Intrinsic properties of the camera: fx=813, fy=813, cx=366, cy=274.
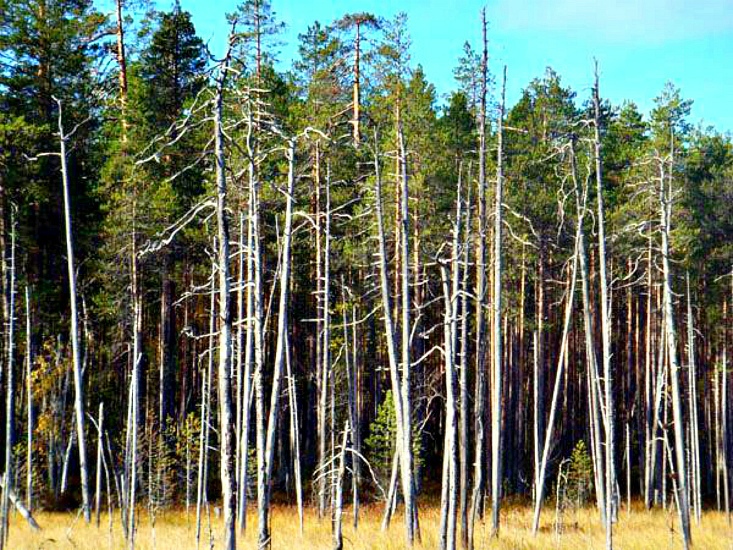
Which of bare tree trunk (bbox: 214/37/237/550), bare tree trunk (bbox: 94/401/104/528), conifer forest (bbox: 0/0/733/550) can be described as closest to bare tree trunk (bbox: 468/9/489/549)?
conifer forest (bbox: 0/0/733/550)

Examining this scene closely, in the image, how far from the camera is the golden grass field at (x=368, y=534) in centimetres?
1508

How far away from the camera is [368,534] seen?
1753 cm

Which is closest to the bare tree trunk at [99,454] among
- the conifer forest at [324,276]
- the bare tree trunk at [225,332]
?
the conifer forest at [324,276]

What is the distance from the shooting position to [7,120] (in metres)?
21.6

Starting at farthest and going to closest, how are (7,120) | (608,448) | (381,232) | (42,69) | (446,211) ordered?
(446,211)
(42,69)
(7,120)
(381,232)
(608,448)

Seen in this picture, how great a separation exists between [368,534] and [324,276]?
8.32 metres

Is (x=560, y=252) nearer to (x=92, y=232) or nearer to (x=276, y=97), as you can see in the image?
(x=276, y=97)

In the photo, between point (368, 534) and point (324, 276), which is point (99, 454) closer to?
point (368, 534)

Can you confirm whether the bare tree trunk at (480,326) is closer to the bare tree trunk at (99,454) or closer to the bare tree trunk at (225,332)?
the bare tree trunk at (225,332)

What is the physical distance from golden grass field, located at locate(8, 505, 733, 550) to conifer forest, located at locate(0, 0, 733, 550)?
0.17m

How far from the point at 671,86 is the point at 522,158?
24.1 ft

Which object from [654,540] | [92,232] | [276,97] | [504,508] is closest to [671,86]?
[276,97]

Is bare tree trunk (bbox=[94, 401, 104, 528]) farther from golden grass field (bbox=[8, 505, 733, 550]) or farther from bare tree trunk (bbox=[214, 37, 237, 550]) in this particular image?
bare tree trunk (bbox=[214, 37, 237, 550])

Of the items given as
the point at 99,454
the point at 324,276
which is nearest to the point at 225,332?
the point at 99,454
